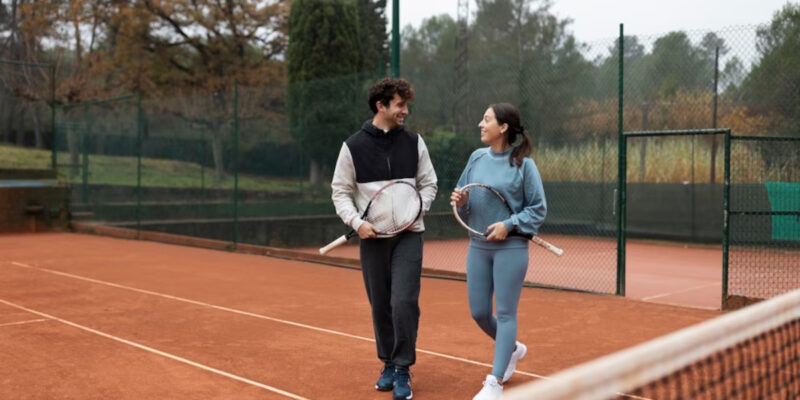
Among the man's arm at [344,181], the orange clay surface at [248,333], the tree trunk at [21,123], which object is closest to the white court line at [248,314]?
the orange clay surface at [248,333]

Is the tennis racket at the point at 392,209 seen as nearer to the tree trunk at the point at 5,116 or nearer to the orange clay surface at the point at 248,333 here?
the orange clay surface at the point at 248,333

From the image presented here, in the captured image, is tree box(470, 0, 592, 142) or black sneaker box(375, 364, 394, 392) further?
tree box(470, 0, 592, 142)

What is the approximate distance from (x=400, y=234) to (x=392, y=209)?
158 millimetres

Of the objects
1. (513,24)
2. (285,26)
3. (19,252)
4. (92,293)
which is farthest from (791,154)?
(513,24)

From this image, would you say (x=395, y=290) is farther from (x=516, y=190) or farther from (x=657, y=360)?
(x=657, y=360)

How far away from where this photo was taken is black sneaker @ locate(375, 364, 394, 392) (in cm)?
455

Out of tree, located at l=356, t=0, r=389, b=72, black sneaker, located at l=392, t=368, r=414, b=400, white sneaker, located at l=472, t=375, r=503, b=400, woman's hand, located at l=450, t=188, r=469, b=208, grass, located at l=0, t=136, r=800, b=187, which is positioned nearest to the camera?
white sneaker, located at l=472, t=375, r=503, b=400

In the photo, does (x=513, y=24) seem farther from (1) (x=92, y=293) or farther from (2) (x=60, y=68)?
(1) (x=92, y=293)

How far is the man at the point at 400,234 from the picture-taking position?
435cm

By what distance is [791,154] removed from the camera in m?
12.5

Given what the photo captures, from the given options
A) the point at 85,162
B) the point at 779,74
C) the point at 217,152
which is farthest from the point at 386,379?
the point at 85,162

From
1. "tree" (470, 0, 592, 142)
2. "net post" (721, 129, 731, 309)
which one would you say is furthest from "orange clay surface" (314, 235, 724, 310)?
"tree" (470, 0, 592, 142)

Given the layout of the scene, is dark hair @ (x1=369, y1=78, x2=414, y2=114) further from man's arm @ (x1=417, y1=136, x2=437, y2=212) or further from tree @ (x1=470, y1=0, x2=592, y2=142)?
tree @ (x1=470, y1=0, x2=592, y2=142)

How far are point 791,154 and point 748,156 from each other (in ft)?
3.68
